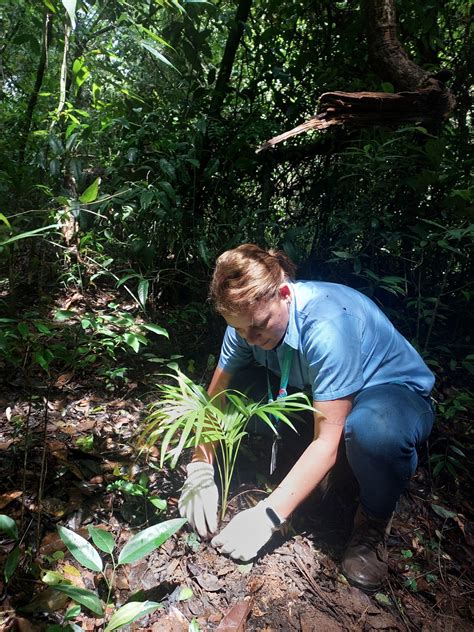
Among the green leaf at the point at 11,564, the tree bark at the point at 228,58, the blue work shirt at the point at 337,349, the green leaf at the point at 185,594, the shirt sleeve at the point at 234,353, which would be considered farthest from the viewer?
the tree bark at the point at 228,58

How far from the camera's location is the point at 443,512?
1988mm

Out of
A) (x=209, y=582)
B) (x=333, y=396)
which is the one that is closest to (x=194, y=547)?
(x=209, y=582)

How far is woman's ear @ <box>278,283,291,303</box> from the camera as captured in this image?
5.40 feet

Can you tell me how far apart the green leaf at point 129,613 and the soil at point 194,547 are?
0.23 metres

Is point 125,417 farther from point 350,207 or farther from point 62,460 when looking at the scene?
point 350,207

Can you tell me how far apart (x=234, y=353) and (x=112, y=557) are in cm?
96

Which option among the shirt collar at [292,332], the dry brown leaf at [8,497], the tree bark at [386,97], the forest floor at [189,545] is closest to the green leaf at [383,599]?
the forest floor at [189,545]

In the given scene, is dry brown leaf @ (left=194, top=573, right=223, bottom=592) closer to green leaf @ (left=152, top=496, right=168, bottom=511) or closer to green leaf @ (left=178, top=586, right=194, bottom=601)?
green leaf @ (left=178, top=586, right=194, bottom=601)

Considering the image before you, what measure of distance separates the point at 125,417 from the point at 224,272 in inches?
41.5

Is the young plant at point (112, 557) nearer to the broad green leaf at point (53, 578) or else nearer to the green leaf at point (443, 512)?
the broad green leaf at point (53, 578)

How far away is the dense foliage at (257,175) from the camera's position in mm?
2457

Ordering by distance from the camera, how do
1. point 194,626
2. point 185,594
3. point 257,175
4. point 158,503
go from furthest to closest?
point 257,175 → point 158,503 → point 185,594 → point 194,626

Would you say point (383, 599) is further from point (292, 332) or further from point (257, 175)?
point (257, 175)

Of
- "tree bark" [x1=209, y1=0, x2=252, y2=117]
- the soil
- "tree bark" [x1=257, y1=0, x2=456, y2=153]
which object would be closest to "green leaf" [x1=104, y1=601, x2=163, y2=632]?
the soil
